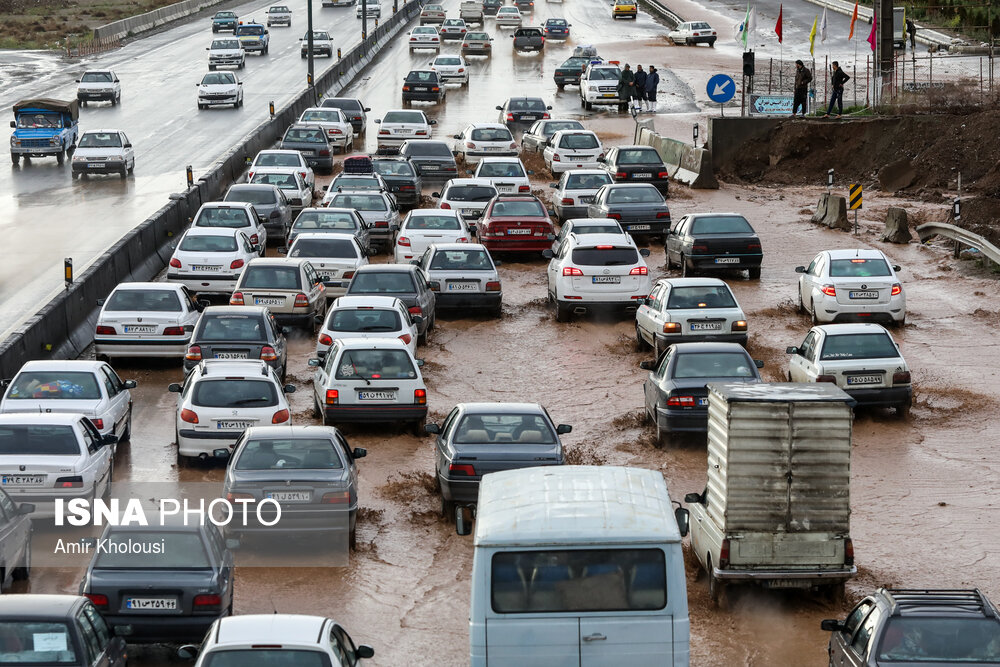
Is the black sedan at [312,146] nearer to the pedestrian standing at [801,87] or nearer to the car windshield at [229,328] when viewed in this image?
the pedestrian standing at [801,87]

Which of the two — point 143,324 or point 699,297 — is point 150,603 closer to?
point 143,324

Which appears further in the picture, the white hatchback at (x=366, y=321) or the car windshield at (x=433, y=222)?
the car windshield at (x=433, y=222)

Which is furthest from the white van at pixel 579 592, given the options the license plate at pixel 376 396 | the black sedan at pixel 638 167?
the black sedan at pixel 638 167

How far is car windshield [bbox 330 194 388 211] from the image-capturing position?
35219 millimetres

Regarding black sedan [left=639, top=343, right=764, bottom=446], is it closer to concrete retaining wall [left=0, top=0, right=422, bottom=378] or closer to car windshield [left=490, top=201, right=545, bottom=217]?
concrete retaining wall [left=0, top=0, right=422, bottom=378]

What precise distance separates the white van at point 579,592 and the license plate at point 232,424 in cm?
873

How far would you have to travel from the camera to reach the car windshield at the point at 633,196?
35562 millimetres

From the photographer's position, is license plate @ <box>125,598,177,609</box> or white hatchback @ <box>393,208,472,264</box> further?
white hatchback @ <box>393,208,472,264</box>

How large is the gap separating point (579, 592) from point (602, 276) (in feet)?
58.2

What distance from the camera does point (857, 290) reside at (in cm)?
2716

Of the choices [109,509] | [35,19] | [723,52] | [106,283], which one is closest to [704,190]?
[106,283]

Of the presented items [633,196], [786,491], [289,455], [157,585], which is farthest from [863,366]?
[633,196]

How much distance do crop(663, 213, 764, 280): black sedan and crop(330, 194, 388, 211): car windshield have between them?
7289 millimetres

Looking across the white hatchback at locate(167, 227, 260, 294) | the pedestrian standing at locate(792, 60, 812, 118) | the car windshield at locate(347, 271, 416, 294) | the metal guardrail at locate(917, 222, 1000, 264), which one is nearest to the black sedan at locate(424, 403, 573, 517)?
the car windshield at locate(347, 271, 416, 294)
